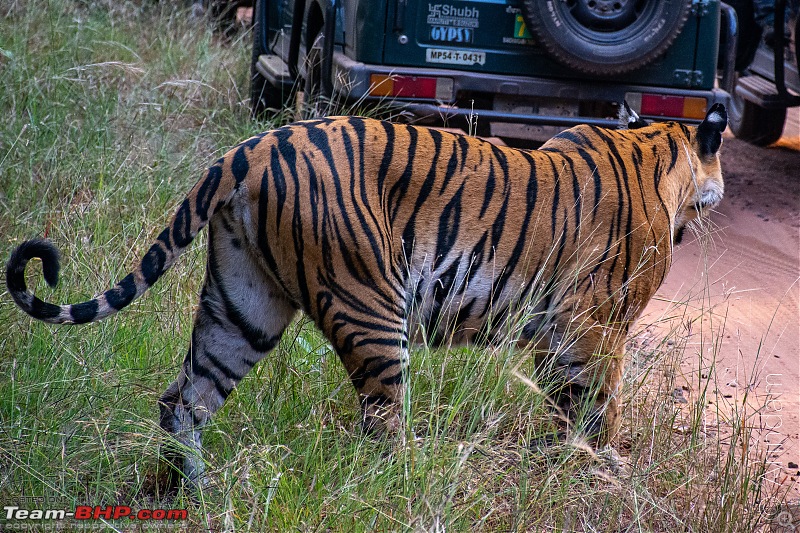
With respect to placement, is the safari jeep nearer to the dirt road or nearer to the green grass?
the dirt road

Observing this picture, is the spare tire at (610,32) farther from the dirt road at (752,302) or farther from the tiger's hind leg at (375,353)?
the tiger's hind leg at (375,353)

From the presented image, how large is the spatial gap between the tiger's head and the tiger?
1.5 inches

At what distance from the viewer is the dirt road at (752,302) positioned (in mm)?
4062

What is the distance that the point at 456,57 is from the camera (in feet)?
20.0

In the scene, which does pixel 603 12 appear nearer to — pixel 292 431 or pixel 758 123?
pixel 292 431

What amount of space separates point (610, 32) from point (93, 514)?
14.3 feet

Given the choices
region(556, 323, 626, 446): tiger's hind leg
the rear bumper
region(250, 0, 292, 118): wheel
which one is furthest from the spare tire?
region(556, 323, 626, 446): tiger's hind leg

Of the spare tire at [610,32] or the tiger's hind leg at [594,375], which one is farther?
the spare tire at [610,32]

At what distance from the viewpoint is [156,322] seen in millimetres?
3900

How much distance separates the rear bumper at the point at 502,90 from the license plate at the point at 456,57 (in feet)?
0.25

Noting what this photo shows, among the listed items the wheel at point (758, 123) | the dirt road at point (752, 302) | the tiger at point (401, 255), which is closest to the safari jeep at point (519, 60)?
the dirt road at point (752, 302)

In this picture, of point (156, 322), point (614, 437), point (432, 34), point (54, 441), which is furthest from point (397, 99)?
point (54, 441)

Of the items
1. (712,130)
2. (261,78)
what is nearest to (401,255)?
(712,130)

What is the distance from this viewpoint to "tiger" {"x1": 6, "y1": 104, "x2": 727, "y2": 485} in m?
3.00
